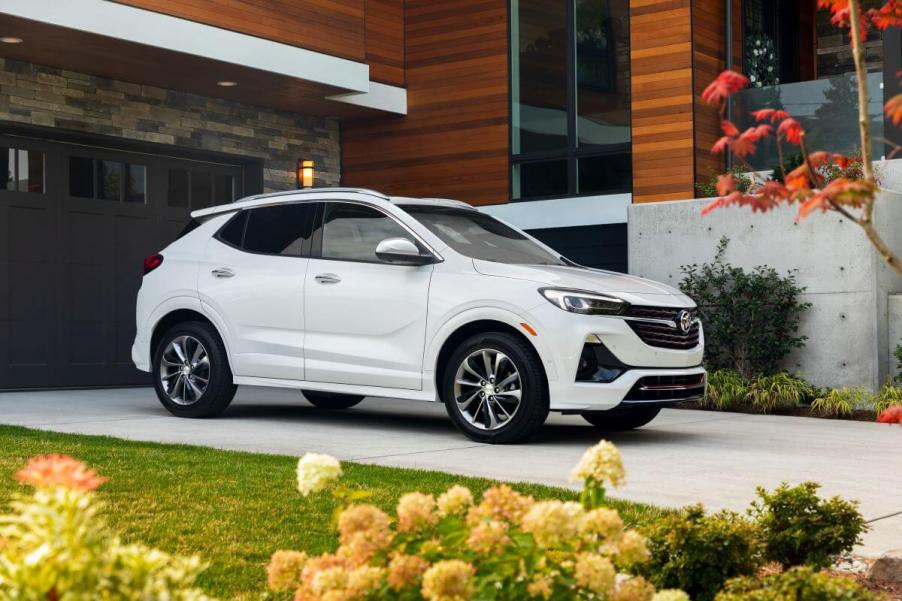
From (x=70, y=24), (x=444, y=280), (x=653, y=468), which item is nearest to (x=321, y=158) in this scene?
(x=70, y=24)

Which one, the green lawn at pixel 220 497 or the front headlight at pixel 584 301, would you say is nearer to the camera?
the green lawn at pixel 220 497

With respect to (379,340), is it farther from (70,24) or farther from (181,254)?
(70,24)

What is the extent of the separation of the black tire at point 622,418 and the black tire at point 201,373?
9.86 ft

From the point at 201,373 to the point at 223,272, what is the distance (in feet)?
2.92

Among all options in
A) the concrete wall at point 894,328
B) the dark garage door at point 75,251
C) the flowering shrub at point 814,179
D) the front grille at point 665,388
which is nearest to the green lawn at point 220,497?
the flowering shrub at point 814,179

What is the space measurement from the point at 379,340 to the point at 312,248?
109 cm

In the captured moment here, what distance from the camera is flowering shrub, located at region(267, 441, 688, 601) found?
2.36 metres

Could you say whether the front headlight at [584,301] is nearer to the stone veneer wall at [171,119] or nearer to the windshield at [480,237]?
the windshield at [480,237]

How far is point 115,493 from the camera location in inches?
219

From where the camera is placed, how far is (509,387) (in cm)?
834

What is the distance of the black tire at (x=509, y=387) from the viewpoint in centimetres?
816

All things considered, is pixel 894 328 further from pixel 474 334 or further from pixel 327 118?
pixel 327 118

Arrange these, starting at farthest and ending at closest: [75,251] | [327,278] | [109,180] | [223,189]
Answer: [223,189]
[109,180]
[75,251]
[327,278]

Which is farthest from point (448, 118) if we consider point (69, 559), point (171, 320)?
point (69, 559)
